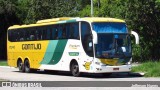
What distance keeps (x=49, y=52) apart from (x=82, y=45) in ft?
13.5

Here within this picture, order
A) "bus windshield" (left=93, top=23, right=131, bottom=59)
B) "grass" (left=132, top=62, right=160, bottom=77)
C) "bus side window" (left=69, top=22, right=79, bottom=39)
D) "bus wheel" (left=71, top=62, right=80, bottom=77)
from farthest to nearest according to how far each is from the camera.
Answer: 1. "bus wheel" (left=71, top=62, right=80, bottom=77)
2. "bus side window" (left=69, top=22, right=79, bottom=39)
3. "grass" (left=132, top=62, right=160, bottom=77)
4. "bus windshield" (left=93, top=23, right=131, bottom=59)

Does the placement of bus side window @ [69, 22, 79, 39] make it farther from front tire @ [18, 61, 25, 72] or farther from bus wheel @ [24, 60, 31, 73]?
front tire @ [18, 61, 25, 72]

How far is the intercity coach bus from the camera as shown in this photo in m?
23.9

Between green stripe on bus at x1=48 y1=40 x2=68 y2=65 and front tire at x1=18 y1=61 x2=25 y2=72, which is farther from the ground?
green stripe on bus at x1=48 y1=40 x2=68 y2=65

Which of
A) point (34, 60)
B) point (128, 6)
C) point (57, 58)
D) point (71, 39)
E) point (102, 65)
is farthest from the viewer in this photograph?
point (128, 6)

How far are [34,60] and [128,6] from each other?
10084 mm

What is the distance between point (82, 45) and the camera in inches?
970

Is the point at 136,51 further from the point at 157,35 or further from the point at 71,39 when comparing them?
the point at 71,39

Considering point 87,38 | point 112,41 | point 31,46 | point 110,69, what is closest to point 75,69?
point 87,38

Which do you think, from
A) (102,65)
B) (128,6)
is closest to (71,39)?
(102,65)

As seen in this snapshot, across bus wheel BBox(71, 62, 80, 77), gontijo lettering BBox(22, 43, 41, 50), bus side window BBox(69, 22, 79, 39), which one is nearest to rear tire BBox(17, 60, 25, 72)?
gontijo lettering BBox(22, 43, 41, 50)

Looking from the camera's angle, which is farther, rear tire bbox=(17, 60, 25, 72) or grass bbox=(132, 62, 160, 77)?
rear tire bbox=(17, 60, 25, 72)

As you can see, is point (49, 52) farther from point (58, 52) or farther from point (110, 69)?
point (110, 69)

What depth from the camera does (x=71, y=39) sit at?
2562cm
